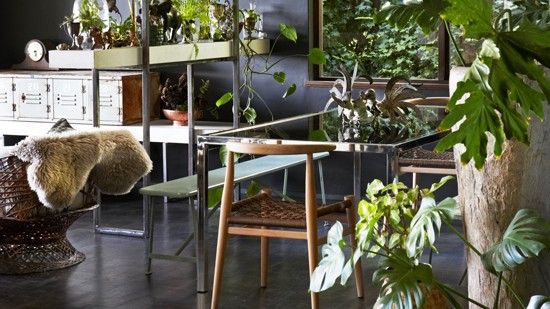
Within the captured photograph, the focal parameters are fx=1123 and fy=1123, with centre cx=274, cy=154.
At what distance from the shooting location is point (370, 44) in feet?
28.2

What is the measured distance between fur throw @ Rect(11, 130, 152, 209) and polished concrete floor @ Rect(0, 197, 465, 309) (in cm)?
43

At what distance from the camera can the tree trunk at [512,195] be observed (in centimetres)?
379

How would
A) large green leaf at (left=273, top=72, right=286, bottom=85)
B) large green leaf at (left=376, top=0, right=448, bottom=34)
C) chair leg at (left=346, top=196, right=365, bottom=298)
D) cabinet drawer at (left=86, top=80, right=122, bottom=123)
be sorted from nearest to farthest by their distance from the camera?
1. large green leaf at (left=376, top=0, right=448, bottom=34)
2. chair leg at (left=346, top=196, right=365, bottom=298)
3. large green leaf at (left=273, top=72, right=286, bottom=85)
4. cabinet drawer at (left=86, top=80, right=122, bottom=123)

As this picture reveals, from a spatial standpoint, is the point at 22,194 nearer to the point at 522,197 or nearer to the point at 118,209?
the point at 118,209

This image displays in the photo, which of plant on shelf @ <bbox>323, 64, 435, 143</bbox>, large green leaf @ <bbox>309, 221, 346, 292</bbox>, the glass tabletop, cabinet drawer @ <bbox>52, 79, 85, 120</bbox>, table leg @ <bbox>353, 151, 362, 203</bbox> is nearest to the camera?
large green leaf @ <bbox>309, 221, 346, 292</bbox>

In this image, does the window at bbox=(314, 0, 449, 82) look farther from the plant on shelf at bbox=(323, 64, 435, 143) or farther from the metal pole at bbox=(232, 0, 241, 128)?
the plant on shelf at bbox=(323, 64, 435, 143)

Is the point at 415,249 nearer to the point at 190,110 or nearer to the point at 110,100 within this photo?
the point at 190,110

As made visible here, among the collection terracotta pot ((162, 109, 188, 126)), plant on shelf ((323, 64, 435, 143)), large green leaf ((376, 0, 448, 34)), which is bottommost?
terracotta pot ((162, 109, 188, 126))

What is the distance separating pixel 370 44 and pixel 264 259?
3168 mm

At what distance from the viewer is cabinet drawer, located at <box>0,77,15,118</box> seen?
29.5ft

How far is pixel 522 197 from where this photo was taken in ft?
12.5

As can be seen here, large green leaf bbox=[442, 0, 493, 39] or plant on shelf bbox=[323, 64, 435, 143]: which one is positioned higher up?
large green leaf bbox=[442, 0, 493, 39]

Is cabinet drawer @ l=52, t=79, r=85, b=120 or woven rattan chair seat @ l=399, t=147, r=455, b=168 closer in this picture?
woven rattan chair seat @ l=399, t=147, r=455, b=168

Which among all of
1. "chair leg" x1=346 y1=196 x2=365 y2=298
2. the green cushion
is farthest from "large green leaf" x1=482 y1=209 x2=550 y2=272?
the green cushion
